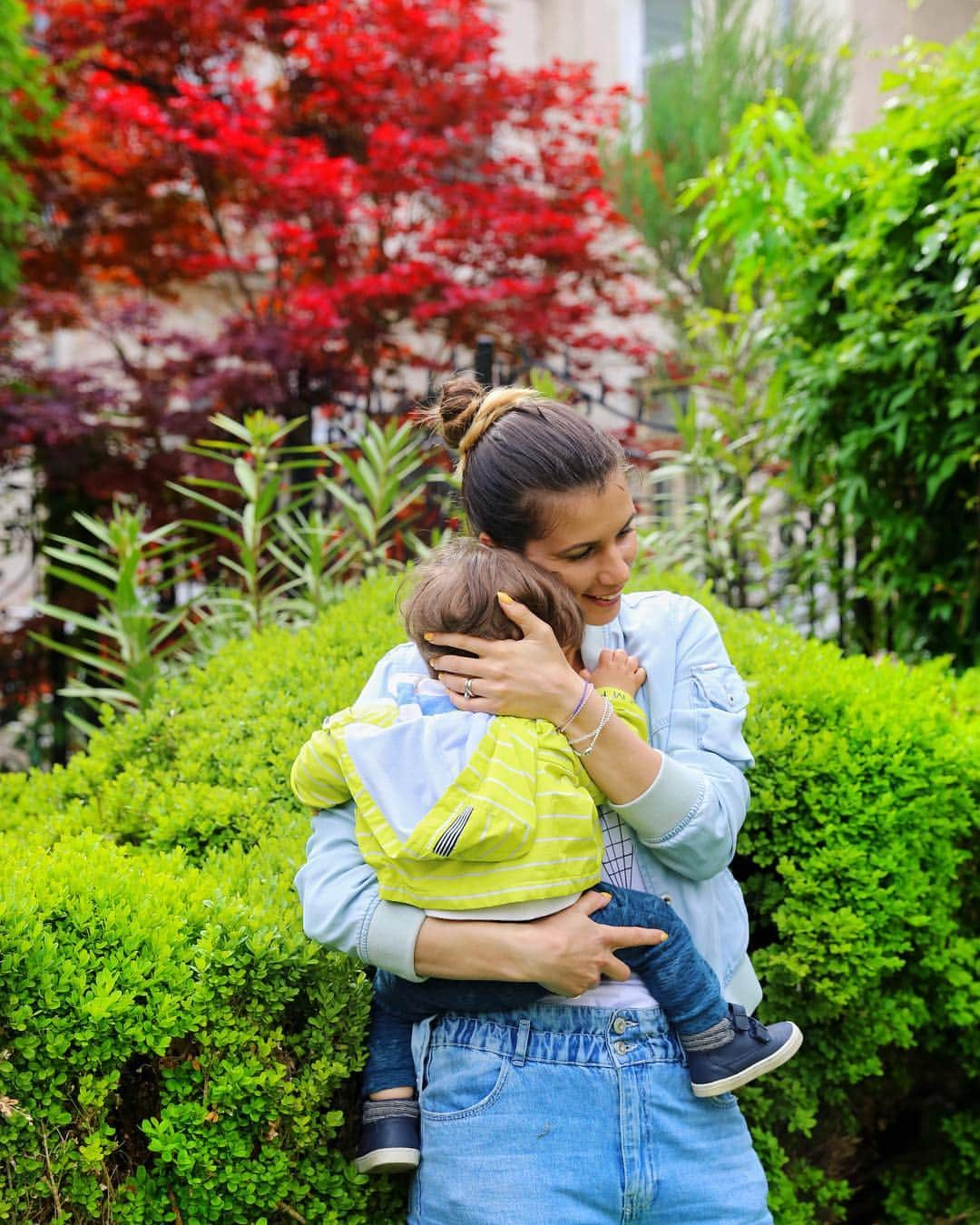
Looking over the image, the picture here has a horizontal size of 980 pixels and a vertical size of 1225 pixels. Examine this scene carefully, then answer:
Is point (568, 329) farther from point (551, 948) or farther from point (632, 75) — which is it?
point (551, 948)

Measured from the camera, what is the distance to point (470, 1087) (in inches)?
69.8

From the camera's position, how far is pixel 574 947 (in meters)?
1.72

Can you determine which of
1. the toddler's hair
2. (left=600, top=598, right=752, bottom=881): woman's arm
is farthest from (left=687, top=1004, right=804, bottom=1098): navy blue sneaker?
the toddler's hair

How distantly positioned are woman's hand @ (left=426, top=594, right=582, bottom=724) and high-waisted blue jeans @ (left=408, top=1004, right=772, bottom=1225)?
458mm

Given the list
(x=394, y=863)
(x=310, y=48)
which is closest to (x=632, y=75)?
(x=310, y=48)

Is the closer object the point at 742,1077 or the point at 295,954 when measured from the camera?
the point at 742,1077

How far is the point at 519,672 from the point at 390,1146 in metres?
0.76

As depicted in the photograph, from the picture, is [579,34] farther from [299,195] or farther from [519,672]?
[519,672]

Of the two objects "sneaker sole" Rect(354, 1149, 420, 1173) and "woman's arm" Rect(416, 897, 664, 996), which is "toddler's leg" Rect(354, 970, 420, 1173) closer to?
"sneaker sole" Rect(354, 1149, 420, 1173)

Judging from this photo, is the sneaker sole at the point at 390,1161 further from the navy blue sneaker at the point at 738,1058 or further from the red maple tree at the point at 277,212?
the red maple tree at the point at 277,212

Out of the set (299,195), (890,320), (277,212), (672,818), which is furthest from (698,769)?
(277,212)

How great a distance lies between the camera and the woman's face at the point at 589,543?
1959 mm

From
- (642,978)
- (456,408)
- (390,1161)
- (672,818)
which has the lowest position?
(390,1161)

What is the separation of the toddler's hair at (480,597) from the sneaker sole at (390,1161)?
761mm
